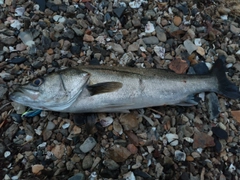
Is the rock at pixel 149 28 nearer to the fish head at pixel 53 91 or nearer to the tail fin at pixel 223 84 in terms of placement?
the tail fin at pixel 223 84

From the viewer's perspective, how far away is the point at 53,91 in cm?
315

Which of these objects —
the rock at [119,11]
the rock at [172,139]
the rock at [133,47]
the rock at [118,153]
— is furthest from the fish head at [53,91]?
the rock at [119,11]

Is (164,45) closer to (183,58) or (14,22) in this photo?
(183,58)

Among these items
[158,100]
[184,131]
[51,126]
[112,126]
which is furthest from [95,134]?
[184,131]

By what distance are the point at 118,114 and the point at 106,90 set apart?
0.41m

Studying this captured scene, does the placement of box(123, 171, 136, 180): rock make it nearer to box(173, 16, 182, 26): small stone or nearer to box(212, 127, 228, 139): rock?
box(212, 127, 228, 139): rock

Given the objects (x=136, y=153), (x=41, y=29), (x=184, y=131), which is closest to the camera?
(x=136, y=153)

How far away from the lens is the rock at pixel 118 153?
3242 millimetres

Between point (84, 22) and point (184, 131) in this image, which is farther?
point (84, 22)

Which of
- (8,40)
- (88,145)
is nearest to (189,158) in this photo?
(88,145)

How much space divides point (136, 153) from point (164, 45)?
1542 mm

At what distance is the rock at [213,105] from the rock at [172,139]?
566 millimetres

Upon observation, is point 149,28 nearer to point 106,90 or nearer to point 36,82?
point 106,90

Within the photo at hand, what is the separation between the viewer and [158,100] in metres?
3.44
